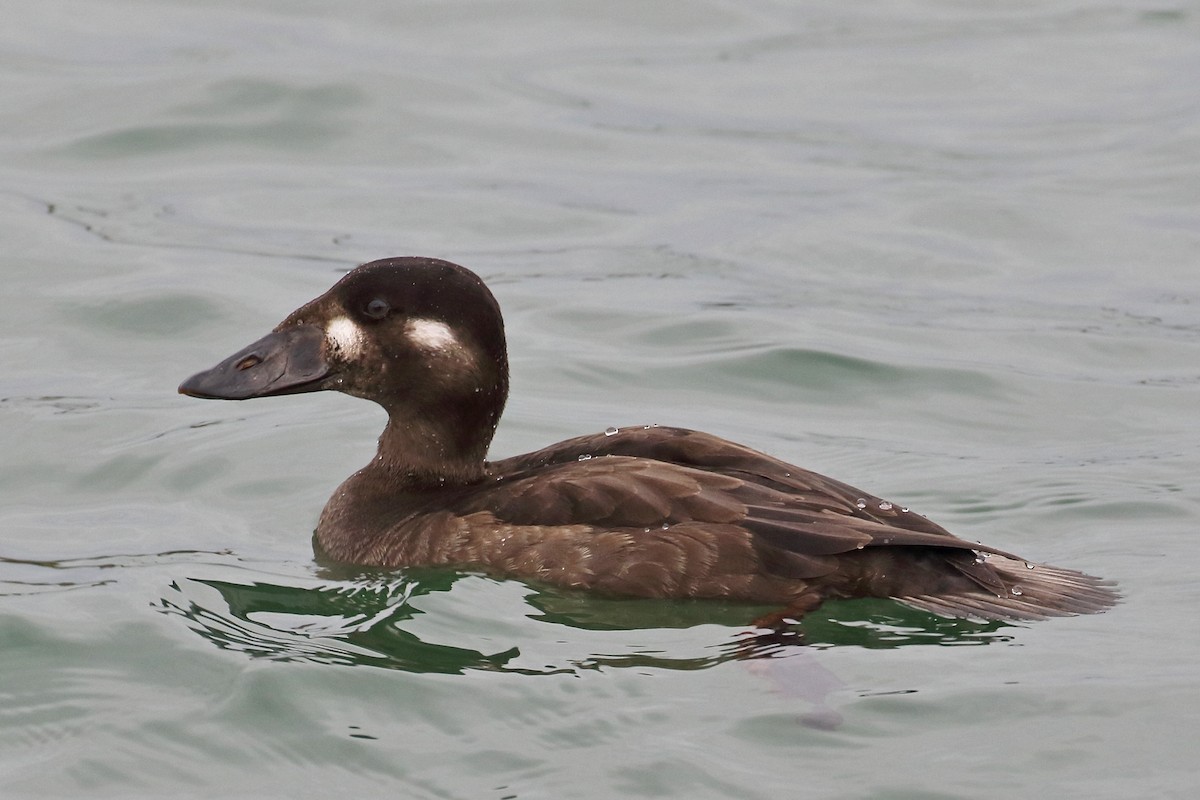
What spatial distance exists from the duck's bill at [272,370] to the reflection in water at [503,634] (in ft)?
2.43

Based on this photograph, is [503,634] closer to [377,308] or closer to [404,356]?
[404,356]

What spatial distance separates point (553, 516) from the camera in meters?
6.52

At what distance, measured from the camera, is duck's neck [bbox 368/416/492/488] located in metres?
7.13

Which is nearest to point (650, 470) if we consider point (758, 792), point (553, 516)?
point (553, 516)

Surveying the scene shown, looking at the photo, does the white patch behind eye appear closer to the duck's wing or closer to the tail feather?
the duck's wing

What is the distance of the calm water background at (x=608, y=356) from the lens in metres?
5.54

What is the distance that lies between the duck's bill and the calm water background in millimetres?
622

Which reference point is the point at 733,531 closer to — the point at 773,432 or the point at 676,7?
the point at 773,432

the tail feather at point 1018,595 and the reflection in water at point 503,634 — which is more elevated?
the tail feather at point 1018,595

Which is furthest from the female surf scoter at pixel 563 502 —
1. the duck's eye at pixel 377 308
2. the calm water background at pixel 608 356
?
the calm water background at pixel 608 356

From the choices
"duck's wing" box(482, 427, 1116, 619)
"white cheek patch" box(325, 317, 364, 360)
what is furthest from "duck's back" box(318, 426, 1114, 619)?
"white cheek patch" box(325, 317, 364, 360)

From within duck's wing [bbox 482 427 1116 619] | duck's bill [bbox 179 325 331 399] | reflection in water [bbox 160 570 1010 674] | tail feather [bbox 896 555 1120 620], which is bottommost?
reflection in water [bbox 160 570 1010 674]

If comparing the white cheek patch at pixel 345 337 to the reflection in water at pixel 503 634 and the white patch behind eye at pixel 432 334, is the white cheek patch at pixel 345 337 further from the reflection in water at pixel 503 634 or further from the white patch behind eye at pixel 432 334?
the reflection in water at pixel 503 634

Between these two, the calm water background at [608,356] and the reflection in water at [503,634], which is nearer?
the calm water background at [608,356]
